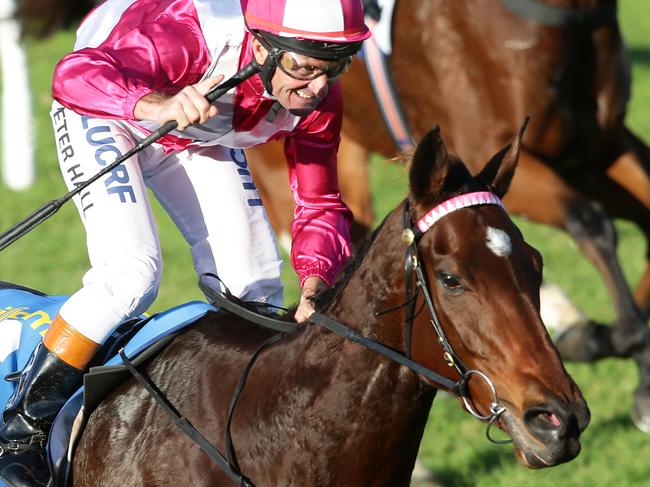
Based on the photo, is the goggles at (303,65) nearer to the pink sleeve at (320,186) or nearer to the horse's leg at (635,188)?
the pink sleeve at (320,186)

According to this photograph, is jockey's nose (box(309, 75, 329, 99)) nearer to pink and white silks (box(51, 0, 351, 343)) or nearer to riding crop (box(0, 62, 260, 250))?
riding crop (box(0, 62, 260, 250))

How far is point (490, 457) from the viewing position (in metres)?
5.88

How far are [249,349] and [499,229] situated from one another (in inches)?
33.8

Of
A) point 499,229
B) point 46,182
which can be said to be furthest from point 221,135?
point 46,182

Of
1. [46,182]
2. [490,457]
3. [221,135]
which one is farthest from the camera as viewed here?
[46,182]

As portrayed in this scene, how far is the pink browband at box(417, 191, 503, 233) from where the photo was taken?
304cm

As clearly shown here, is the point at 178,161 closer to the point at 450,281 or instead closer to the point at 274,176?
the point at 450,281

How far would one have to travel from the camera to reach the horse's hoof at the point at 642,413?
5.91 meters

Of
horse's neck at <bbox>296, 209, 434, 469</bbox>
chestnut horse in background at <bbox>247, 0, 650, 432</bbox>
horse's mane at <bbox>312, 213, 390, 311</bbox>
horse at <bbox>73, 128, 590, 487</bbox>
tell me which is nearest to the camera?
horse at <bbox>73, 128, 590, 487</bbox>

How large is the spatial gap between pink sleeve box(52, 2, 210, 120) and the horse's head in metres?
0.85

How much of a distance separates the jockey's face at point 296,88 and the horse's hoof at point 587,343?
282 cm

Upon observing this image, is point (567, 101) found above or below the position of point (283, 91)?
below

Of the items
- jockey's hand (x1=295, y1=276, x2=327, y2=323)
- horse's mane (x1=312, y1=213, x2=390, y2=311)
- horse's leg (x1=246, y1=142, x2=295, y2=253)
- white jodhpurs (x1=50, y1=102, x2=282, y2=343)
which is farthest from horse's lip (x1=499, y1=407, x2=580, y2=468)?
horse's leg (x1=246, y1=142, x2=295, y2=253)

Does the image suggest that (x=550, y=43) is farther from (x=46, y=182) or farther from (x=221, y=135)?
(x=46, y=182)
